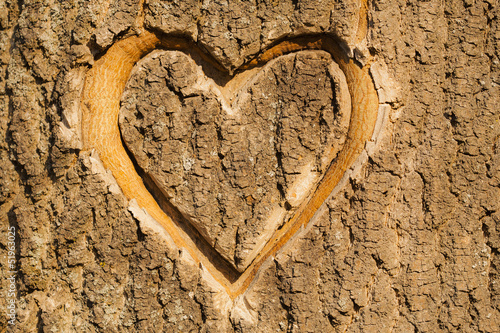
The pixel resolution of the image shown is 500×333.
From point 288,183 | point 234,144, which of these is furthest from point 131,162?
point 288,183

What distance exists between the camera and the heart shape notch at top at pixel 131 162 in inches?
59.5

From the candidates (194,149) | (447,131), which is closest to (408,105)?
(447,131)

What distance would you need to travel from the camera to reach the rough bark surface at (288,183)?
1469 mm

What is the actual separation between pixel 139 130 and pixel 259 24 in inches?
26.3

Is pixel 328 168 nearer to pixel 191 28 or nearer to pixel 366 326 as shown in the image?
pixel 366 326

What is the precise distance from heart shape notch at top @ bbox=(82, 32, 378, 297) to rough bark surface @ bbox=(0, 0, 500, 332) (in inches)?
1.8

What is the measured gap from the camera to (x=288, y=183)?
59.7 inches

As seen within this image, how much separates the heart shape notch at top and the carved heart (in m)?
0.04

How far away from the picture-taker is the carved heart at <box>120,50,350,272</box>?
59.5 inches

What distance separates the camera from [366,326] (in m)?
1.47

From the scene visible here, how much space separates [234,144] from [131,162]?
1.51 feet

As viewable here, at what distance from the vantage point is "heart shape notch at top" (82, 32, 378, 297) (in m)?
1.51

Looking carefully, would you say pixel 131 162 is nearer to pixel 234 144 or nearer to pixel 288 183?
pixel 234 144

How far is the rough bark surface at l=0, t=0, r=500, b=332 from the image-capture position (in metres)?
1.47
